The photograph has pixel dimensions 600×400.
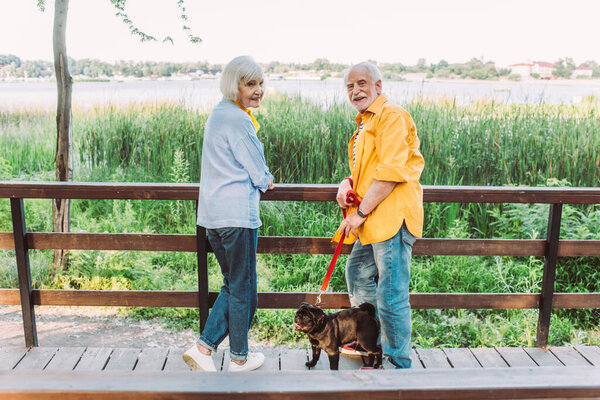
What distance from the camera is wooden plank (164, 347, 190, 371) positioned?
2.70 metres

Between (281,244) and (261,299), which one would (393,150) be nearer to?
(281,244)

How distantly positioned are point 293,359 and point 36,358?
4.41ft

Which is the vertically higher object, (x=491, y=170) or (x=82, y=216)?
(x=491, y=170)

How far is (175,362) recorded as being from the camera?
276 centimetres

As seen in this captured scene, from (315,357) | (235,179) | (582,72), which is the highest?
(582,72)

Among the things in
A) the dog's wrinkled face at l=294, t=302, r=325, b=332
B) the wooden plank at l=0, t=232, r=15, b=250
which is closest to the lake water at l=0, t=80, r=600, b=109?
the wooden plank at l=0, t=232, r=15, b=250

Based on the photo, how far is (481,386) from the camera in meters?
1.21

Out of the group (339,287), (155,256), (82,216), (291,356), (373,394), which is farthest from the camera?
(82,216)

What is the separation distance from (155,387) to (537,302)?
2.40 metres

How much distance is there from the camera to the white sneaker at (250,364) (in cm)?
257

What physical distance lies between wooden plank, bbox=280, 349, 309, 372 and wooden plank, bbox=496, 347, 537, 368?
3.49 ft

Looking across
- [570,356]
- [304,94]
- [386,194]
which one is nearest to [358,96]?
[386,194]

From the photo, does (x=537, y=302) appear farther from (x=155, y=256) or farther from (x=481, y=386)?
(x=155, y=256)

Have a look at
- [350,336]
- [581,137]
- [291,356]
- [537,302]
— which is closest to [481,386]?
[350,336]
